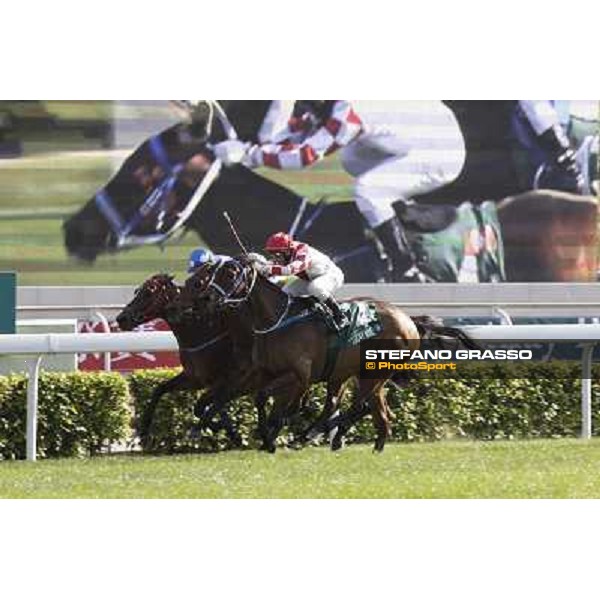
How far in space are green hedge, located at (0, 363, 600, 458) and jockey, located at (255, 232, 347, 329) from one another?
63cm

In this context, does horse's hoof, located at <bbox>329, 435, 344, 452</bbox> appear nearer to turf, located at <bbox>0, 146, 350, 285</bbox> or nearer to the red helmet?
the red helmet

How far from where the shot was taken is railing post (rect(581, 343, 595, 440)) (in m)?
8.78

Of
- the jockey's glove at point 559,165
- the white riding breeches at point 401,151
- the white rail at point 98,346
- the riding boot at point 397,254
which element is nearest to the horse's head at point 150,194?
the white riding breeches at point 401,151

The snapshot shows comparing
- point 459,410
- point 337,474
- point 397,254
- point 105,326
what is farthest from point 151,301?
point 397,254

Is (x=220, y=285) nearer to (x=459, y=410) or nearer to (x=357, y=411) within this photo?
(x=357, y=411)

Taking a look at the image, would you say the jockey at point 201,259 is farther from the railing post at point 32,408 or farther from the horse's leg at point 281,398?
the railing post at point 32,408

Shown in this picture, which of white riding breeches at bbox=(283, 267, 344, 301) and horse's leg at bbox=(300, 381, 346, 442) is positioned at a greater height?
white riding breeches at bbox=(283, 267, 344, 301)

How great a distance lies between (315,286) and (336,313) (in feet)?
0.66

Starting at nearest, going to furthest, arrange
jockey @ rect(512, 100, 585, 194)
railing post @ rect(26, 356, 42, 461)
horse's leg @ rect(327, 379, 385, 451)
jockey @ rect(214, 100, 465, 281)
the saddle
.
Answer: horse's leg @ rect(327, 379, 385, 451) < railing post @ rect(26, 356, 42, 461) < jockey @ rect(214, 100, 465, 281) < the saddle < jockey @ rect(512, 100, 585, 194)

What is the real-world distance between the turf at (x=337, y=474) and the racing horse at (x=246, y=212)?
15872 mm

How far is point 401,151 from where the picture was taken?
26.4 meters

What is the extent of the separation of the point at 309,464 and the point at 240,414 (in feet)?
3.39

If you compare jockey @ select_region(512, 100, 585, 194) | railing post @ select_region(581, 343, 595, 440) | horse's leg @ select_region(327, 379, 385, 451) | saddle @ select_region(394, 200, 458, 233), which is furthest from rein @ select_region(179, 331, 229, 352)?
jockey @ select_region(512, 100, 585, 194)

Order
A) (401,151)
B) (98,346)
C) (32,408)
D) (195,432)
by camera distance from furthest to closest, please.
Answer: (401,151)
(32,408)
(98,346)
(195,432)
